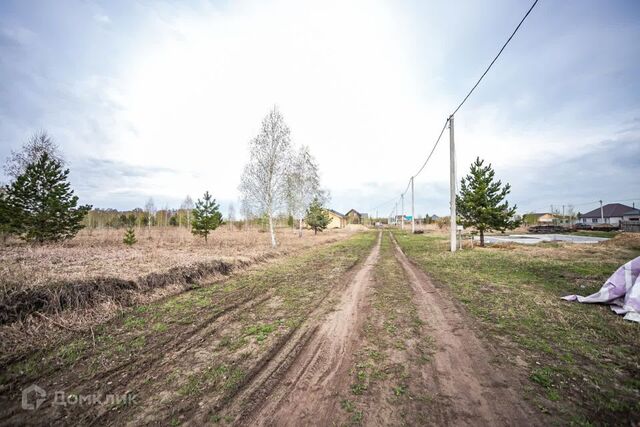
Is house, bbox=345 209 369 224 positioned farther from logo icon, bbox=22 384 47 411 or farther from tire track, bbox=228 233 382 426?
logo icon, bbox=22 384 47 411

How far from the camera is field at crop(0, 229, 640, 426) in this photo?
269cm

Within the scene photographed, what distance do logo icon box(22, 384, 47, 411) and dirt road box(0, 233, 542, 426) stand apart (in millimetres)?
77

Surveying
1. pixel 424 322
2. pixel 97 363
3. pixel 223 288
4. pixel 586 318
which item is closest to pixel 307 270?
pixel 223 288

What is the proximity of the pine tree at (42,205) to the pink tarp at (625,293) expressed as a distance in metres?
23.7

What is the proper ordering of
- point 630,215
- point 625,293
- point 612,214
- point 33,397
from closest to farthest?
point 33,397 → point 625,293 → point 630,215 → point 612,214

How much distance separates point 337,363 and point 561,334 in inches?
173

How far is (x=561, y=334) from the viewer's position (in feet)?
15.1

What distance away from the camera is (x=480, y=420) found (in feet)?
8.45

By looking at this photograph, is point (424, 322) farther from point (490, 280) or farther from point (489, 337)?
point (490, 280)

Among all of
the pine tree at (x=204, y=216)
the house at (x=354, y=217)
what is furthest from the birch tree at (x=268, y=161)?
the house at (x=354, y=217)

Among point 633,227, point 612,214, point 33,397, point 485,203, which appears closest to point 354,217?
point 612,214

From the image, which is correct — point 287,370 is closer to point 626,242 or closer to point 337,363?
point 337,363

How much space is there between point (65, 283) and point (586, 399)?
30.4 ft

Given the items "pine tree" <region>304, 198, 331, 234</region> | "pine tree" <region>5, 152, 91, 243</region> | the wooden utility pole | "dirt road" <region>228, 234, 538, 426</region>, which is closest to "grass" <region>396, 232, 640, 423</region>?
"dirt road" <region>228, 234, 538, 426</region>
